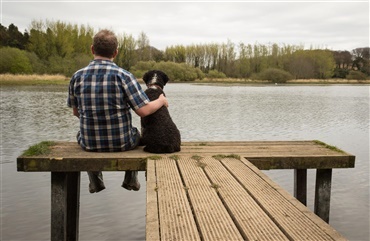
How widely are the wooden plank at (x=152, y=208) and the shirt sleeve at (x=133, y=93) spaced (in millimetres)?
705

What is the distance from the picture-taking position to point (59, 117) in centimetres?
1562

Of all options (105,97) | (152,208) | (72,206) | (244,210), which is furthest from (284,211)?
(72,206)

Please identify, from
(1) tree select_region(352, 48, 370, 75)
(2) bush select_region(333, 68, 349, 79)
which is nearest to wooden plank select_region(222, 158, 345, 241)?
(2) bush select_region(333, 68, 349, 79)

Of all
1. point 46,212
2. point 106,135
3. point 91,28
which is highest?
point 91,28

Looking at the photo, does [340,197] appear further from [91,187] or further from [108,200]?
[91,187]

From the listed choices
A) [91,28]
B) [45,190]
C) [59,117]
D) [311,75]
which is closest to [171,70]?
[91,28]

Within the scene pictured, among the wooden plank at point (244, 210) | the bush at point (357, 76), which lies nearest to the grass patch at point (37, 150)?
the wooden plank at point (244, 210)

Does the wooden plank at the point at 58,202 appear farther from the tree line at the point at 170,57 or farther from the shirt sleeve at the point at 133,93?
the tree line at the point at 170,57

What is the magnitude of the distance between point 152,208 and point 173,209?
0.44ft

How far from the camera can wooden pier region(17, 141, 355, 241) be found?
92.7 inches

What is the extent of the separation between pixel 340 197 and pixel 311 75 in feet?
258

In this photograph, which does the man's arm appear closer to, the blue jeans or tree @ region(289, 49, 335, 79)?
the blue jeans

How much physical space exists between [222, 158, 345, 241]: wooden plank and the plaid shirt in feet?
4.09

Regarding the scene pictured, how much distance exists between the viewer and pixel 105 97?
13.1 feet
